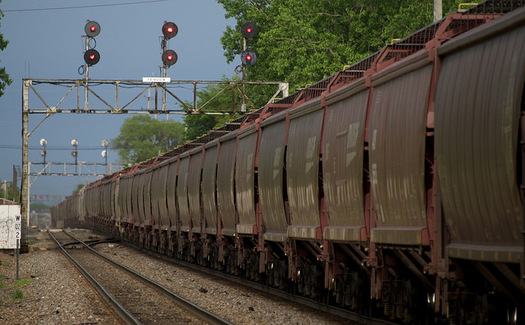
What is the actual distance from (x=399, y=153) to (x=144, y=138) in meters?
179

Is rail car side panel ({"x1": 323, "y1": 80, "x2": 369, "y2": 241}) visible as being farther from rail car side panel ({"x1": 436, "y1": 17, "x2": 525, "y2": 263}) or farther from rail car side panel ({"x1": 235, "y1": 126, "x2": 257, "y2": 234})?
rail car side panel ({"x1": 235, "y1": 126, "x2": 257, "y2": 234})

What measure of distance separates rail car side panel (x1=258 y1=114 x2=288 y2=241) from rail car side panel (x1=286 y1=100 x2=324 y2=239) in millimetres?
561

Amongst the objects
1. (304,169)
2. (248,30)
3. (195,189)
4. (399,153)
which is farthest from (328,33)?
(399,153)

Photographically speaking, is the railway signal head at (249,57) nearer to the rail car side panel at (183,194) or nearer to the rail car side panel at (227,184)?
the rail car side panel at (183,194)

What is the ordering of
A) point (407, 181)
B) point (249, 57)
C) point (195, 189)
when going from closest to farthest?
point (407, 181) < point (195, 189) < point (249, 57)

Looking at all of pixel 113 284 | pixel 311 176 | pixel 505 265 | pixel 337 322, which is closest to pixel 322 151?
pixel 311 176

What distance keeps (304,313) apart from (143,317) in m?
3.10

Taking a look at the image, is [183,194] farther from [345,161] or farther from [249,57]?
[345,161]

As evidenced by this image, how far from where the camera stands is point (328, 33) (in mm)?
44250

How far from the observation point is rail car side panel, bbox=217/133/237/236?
69.1ft

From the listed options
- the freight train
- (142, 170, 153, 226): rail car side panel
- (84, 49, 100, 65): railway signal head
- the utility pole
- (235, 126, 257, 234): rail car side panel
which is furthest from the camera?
(142, 170, 153, 226): rail car side panel

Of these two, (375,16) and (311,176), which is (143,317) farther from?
(375,16)

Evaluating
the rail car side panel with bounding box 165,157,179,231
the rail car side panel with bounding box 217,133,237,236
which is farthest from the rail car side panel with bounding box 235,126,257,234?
the rail car side panel with bounding box 165,157,179,231

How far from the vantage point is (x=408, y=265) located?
36.6ft
